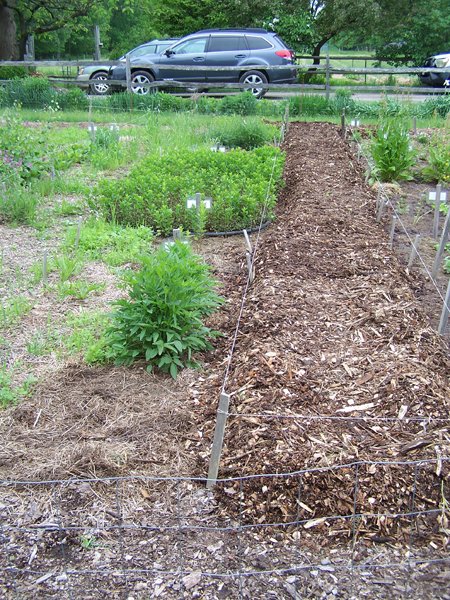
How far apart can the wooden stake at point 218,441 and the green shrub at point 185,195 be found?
12.8 ft

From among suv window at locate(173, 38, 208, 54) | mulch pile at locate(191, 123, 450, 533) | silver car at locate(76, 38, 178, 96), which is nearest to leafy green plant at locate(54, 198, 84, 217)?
mulch pile at locate(191, 123, 450, 533)

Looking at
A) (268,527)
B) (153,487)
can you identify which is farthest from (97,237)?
(268,527)

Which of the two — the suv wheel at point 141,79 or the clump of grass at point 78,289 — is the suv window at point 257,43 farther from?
the clump of grass at point 78,289

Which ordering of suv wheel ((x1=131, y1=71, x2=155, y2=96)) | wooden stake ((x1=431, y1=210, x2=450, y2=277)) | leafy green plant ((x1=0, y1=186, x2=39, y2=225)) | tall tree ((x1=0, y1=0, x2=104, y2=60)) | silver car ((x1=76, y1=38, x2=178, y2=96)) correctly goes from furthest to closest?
tall tree ((x1=0, y1=0, x2=104, y2=60)) < silver car ((x1=76, y1=38, x2=178, y2=96)) < suv wheel ((x1=131, y1=71, x2=155, y2=96)) < leafy green plant ((x1=0, y1=186, x2=39, y2=225)) < wooden stake ((x1=431, y1=210, x2=450, y2=277))

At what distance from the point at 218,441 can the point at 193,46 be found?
15659 millimetres

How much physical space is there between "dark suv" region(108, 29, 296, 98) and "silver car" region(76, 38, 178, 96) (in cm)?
61

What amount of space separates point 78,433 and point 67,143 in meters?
8.00

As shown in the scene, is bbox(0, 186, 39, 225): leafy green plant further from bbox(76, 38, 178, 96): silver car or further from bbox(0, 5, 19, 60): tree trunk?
bbox(0, 5, 19, 60): tree trunk

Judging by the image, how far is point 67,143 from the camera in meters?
10.6

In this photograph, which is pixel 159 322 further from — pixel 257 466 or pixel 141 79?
pixel 141 79

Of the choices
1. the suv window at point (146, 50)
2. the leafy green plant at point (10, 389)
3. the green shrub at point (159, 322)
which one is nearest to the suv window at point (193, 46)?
the suv window at point (146, 50)

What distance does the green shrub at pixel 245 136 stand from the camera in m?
10.2

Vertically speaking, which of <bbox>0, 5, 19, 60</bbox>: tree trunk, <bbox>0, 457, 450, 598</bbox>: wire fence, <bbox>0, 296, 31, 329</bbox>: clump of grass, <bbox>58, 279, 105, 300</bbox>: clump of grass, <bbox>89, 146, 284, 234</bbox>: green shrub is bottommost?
<bbox>0, 457, 450, 598</bbox>: wire fence

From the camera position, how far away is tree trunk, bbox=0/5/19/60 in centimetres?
1969
